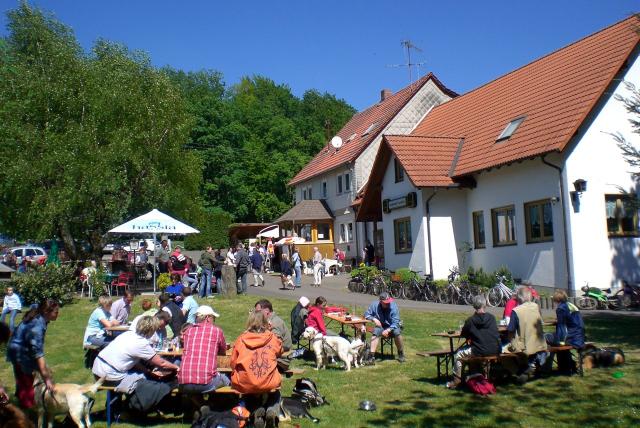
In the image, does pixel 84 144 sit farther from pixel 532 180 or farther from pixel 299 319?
pixel 532 180

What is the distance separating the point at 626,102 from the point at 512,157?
6.54 meters

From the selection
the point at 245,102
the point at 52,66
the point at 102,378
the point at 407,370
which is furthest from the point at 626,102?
the point at 245,102

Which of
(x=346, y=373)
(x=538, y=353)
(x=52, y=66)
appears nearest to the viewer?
(x=538, y=353)

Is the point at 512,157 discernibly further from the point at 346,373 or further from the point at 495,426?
the point at 495,426

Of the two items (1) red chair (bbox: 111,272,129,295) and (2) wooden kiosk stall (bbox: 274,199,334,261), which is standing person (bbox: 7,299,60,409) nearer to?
(1) red chair (bbox: 111,272,129,295)

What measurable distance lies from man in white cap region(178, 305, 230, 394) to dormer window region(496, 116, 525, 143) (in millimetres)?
17141

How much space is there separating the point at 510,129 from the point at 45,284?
55.1 ft

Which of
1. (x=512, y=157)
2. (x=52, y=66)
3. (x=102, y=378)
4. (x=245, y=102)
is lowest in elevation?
(x=102, y=378)

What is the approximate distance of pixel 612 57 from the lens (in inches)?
822

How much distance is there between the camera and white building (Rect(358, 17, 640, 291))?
766 inches

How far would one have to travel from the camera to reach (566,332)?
10719 mm

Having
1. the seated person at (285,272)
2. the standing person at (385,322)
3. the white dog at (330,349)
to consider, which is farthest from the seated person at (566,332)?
the seated person at (285,272)

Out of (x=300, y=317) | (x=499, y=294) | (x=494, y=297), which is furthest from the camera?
(x=494, y=297)

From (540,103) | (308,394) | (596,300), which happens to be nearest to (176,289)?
(308,394)
